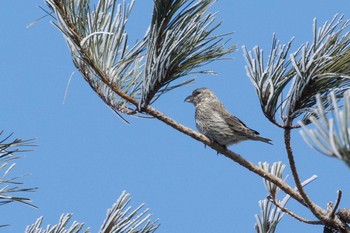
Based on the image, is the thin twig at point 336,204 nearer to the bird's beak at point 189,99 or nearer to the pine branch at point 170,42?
the pine branch at point 170,42

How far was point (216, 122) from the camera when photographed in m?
4.89

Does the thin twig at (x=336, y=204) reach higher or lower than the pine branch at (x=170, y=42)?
lower

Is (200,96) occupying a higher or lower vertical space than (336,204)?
higher

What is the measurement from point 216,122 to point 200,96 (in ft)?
2.11

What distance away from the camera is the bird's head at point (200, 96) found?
538cm

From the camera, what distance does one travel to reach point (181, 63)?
233 centimetres

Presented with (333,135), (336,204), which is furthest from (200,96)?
(333,135)

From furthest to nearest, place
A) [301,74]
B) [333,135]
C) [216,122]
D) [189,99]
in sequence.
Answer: [189,99] → [216,122] → [301,74] → [333,135]

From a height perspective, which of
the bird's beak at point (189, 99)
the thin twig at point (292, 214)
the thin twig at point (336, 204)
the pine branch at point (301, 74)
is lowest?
the thin twig at point (336, 204)

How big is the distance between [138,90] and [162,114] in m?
0.34

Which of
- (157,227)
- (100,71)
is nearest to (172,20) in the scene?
(100,71)

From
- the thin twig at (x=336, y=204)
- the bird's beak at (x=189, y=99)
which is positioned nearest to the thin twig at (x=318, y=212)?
the thin twig at (x=336, y=204)

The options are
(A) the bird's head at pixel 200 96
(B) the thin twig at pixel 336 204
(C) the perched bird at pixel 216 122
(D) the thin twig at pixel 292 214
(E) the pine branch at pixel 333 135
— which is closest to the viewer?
(E) the pine branch at pixel 333 135

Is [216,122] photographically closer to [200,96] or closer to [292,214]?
[200,96]
